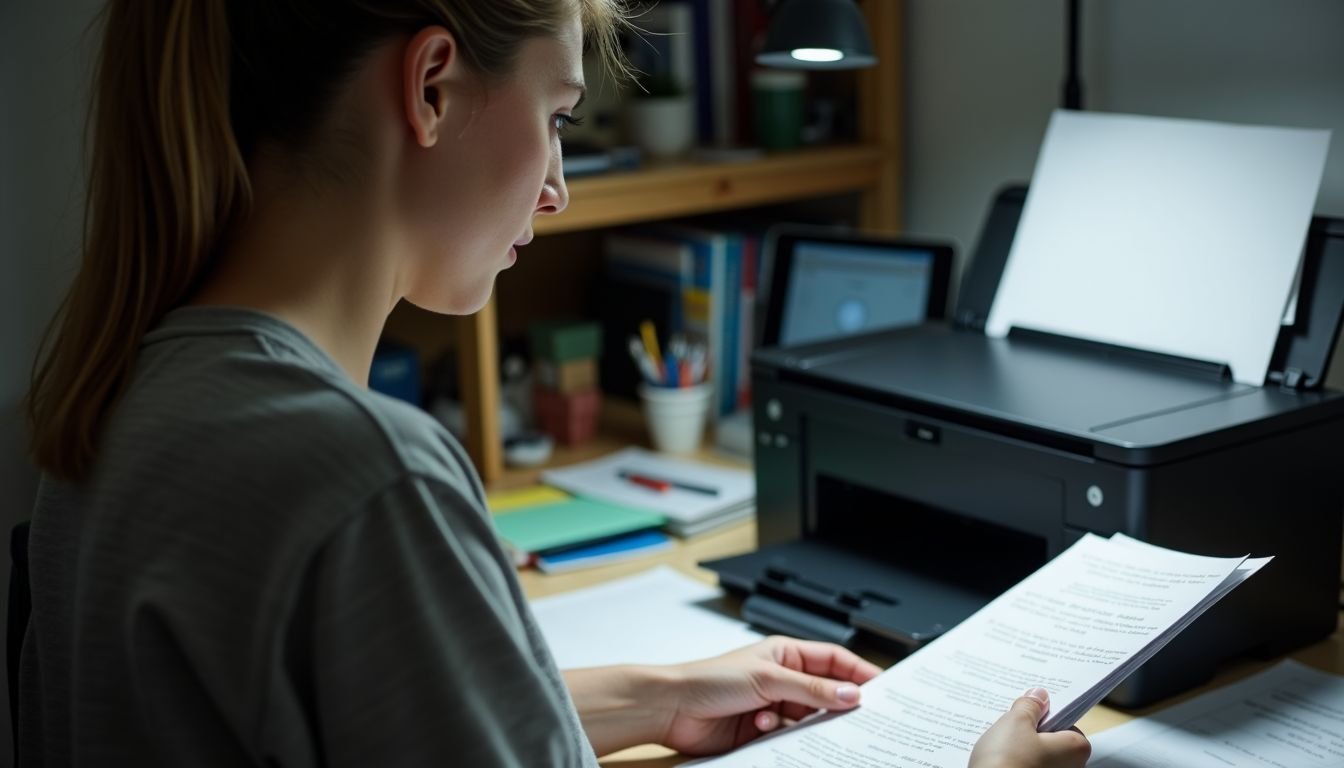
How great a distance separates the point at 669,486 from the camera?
1.58m

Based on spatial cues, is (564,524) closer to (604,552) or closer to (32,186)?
(604,552)

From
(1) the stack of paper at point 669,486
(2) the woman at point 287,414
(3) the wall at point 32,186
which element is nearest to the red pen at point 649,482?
(1) the stack of paper at point 669,486

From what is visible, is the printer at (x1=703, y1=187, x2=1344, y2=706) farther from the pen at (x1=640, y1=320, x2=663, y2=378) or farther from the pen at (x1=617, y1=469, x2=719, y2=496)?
the pen at (x1=640, y1=320, x2=663, y2=378)

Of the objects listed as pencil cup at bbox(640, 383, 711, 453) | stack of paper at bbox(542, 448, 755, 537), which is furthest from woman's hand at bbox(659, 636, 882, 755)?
pencil cup at bbox(640, 383, 711, 453)

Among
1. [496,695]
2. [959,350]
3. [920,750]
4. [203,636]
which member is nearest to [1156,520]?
[920,750]

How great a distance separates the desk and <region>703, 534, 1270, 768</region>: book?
→ 78 mm

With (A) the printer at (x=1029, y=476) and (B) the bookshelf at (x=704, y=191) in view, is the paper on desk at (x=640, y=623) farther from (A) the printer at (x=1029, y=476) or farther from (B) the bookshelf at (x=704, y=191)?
(B) the bookshelf at (x=704, y=191)

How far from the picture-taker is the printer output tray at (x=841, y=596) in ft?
3.66

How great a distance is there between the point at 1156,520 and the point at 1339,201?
22.1 inches

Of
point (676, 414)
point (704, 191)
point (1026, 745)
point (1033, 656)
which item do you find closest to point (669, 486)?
point (676, 414)

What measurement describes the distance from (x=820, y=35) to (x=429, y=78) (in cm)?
67

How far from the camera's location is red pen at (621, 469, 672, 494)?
157cm

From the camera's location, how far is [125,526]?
65 cm

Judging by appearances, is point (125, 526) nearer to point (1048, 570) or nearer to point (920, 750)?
point (920, 750)
